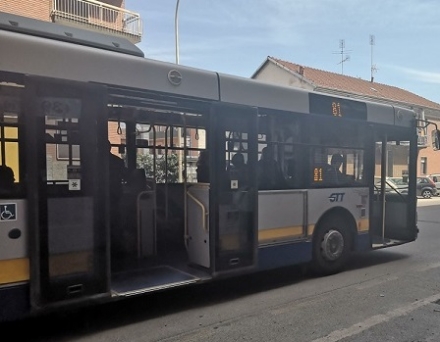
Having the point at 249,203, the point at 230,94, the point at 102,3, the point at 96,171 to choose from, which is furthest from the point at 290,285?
the point at 102,3

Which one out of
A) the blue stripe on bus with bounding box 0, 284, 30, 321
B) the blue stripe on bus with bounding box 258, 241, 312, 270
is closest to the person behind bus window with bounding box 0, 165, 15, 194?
the blue stripe on bus with bounding box 0, 284, 30, 321

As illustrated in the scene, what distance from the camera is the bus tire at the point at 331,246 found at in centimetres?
639

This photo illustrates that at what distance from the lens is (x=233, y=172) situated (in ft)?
17.3

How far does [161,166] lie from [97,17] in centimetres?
1394

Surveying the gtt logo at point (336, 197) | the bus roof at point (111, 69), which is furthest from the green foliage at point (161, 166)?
the gtt logo at point (336, 197)

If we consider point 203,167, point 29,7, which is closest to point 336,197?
point 203,167

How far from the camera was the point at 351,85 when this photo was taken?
36.6m

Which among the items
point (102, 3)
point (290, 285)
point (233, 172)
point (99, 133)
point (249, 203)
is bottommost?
point (290, 285)

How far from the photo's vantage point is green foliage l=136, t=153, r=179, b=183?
243 inches

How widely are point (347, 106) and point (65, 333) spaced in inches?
200

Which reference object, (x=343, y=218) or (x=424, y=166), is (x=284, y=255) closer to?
(x=343, y=218)

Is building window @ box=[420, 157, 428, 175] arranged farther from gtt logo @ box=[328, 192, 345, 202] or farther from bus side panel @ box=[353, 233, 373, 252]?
gtt logo @ box=[328, 192, 345, 202]

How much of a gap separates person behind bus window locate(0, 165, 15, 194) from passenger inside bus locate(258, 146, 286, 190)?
299cm

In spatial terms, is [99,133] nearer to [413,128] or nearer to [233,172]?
[233,172]
